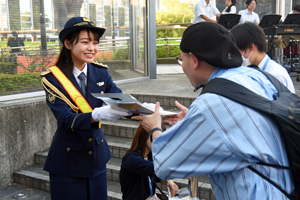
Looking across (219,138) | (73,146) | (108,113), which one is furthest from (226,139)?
(73,146)

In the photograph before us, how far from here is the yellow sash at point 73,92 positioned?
2400 millimetres

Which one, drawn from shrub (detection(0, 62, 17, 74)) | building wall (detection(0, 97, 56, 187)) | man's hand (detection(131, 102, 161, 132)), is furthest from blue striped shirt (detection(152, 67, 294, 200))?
shrub (detection(0, 62, 17, 74))

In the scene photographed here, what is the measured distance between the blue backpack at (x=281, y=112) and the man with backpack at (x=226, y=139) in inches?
0.6

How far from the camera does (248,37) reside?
2.74 metres

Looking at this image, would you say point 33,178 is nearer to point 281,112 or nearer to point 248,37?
point 248,37

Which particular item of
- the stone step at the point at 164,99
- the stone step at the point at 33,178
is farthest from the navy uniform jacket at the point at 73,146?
the stone step at the point at 164,99

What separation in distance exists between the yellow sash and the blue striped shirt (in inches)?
44.6

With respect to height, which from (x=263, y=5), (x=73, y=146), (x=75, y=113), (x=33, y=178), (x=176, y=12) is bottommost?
(x=33, y=178)

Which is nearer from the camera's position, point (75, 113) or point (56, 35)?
point (75, 113)

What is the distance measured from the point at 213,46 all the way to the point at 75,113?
1276mm

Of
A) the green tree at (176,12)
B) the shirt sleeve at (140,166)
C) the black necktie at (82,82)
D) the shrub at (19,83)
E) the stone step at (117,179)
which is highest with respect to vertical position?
the green tree at (176,12)

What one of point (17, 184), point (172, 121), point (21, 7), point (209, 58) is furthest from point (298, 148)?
point (21, 7)

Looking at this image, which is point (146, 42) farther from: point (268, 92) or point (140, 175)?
point (268, 92)

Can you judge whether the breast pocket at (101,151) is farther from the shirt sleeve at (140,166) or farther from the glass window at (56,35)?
the glass window at (56,35)
